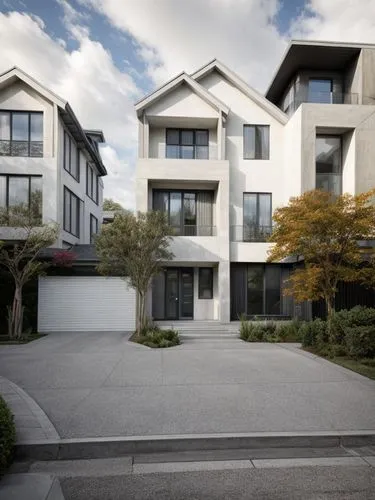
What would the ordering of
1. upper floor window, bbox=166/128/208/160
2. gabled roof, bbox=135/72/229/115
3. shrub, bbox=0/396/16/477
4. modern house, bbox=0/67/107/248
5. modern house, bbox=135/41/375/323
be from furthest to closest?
upper floor window, bbox=166/128/208/160 → modern house, bbox=0/67/107/248 → gabled roof, bbox=135/72/229/115 → modern house, bbox=135/41/375/323 → shrub, bbox=0/396/16/477

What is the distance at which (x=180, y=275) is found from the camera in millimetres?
17500

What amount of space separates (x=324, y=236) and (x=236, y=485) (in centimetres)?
908

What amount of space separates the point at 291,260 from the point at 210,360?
8082mm

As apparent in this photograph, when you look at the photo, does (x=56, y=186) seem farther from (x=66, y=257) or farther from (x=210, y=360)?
(x=210, y=360)

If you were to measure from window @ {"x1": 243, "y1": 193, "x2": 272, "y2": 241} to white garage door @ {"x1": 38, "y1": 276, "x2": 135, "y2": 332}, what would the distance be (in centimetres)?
633

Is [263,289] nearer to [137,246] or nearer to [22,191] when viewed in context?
[137,246]

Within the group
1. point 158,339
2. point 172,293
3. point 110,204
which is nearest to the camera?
point 158,339

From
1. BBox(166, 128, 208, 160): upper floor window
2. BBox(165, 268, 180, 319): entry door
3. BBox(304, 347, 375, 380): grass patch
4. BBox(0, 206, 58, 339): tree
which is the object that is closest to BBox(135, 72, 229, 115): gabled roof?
BBox(166, 128, 208, 160): upper floor window

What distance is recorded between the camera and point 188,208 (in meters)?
17.8

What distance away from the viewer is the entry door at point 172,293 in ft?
56.5

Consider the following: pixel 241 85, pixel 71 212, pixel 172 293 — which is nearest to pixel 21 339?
pixel 172 293

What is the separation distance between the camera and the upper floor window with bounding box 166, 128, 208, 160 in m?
18.0

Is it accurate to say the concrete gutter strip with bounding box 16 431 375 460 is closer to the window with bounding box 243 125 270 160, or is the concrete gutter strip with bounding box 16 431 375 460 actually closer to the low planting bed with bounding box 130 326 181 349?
the low planting bed with bounding box 130 326 181 349

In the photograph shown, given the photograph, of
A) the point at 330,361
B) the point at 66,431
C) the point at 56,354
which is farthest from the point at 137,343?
the point at 66,431
